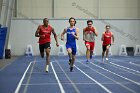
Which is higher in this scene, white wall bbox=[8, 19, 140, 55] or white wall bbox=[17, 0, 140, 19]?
white wall bbox=[17, 0, 140, 19]

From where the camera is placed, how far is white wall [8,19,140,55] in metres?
25.0

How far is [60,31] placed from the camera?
996 inches

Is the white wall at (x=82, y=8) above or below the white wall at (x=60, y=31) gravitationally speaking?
above

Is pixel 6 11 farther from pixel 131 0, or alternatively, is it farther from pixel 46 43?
pixel 46 43

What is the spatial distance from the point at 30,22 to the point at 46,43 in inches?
516

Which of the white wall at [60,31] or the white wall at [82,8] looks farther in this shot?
the white wall at [82,8]

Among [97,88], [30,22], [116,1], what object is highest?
[116,1]

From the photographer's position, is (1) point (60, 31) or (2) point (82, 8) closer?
(1) point (60, 31)

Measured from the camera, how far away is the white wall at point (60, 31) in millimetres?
25047

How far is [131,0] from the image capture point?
25984mm

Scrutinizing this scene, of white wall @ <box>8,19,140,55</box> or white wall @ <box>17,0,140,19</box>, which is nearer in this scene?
white wall @ <box>8,19,140,55</box>

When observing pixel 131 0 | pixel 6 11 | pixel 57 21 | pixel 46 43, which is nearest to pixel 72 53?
pixel 46 43

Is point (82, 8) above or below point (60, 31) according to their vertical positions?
above

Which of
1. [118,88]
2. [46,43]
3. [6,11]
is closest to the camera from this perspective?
[118,88]
